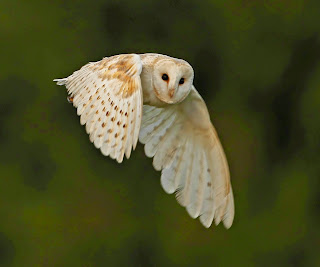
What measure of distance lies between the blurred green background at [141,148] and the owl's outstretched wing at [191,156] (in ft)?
9.36

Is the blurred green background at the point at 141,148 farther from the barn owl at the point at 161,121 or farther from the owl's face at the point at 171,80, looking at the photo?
the owl's face at the point at 171,80

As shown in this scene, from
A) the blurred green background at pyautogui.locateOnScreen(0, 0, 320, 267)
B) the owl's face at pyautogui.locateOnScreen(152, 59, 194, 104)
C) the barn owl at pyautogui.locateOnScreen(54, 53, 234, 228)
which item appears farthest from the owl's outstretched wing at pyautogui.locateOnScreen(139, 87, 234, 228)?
the blurred green background at pyautogui.locateOnScreen(0, 0, 320, 267)

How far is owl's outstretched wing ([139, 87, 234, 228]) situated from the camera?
3.68m

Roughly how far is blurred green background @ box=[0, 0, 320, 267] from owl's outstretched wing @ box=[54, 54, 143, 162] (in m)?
3.26

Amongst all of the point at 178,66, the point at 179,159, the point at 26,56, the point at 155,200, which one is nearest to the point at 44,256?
the point at 155,200

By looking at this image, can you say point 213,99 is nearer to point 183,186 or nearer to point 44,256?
point 44,256

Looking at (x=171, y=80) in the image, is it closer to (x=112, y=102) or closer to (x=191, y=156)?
(x=112, y=102)

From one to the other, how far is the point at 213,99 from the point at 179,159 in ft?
10.7

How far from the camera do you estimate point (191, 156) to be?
3.75 metres

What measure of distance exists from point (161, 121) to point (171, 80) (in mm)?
462

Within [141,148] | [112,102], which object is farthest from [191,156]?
[141,148]

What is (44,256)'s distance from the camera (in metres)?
7.12

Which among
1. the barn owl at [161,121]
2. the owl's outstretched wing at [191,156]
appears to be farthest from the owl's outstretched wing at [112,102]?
the owl's outstretched wing at [191,156]

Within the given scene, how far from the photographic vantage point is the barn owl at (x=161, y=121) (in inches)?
121
